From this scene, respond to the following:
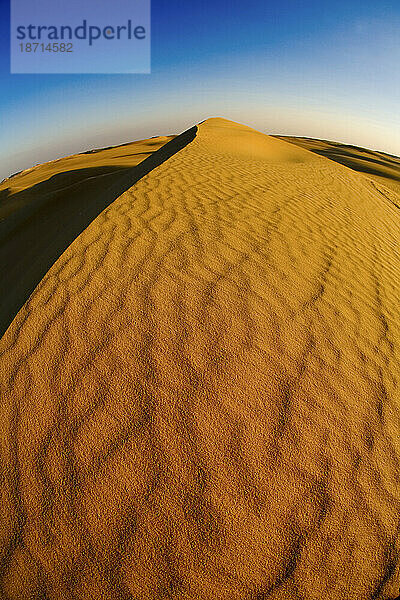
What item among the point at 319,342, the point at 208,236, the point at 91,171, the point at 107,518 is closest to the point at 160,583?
the point at 107,518

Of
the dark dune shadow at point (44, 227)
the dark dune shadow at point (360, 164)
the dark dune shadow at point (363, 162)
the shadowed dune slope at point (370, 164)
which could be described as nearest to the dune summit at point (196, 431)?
the dark dune shadow at point (44, 227)

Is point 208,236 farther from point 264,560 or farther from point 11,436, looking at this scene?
point 264,560

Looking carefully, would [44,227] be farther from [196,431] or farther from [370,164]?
[370,164]

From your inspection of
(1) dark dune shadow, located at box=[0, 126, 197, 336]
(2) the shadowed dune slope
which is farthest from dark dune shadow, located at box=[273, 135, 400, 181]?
(1) dark dune shadow, located at box=[0, 126, 197, 336]

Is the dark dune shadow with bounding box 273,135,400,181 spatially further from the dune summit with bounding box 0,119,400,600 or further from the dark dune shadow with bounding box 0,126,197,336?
the dune summit with bounding box 0,119,400,600

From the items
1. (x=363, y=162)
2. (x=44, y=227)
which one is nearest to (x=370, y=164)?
(x=363, y=162)
